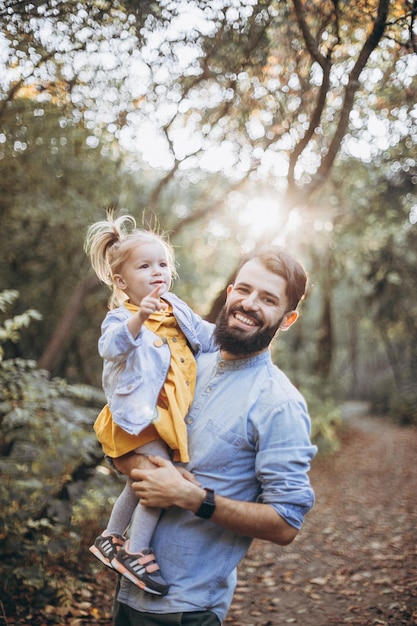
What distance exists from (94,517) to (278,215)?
3883 millimetres

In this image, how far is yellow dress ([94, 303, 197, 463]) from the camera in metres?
2.09

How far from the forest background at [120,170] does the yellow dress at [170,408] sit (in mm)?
687

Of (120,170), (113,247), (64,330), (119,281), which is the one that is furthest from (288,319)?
(120,170)

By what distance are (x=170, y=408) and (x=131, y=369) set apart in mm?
248

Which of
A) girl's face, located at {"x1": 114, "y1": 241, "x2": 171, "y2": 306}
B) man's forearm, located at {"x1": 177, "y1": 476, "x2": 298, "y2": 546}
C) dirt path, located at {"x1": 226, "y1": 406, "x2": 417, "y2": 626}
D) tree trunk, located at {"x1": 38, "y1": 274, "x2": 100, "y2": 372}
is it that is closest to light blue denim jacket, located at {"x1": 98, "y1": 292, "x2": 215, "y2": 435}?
girl's face, located at {"x1": 114, "y1": 241, "x2": 171, "y2": 306}

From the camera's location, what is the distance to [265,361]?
2240mm

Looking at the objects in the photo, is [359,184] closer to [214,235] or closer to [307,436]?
[214,235]

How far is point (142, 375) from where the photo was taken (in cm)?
219

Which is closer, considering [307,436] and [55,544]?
[307,436]

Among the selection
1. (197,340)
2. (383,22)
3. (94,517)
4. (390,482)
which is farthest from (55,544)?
(390,482)

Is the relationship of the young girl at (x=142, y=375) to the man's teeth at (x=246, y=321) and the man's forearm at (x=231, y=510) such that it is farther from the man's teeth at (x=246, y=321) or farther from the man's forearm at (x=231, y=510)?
the man's teeth at (x=246, y=321)

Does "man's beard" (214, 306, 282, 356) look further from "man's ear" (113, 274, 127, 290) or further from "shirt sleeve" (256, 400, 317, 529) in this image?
"man's ear" (113, 274, 127, 290)

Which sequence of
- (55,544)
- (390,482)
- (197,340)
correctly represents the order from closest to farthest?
1. (197,340)
2. (55,544)
3. (390,482)

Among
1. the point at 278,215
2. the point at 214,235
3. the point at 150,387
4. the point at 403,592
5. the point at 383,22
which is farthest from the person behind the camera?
the point at 214,235
